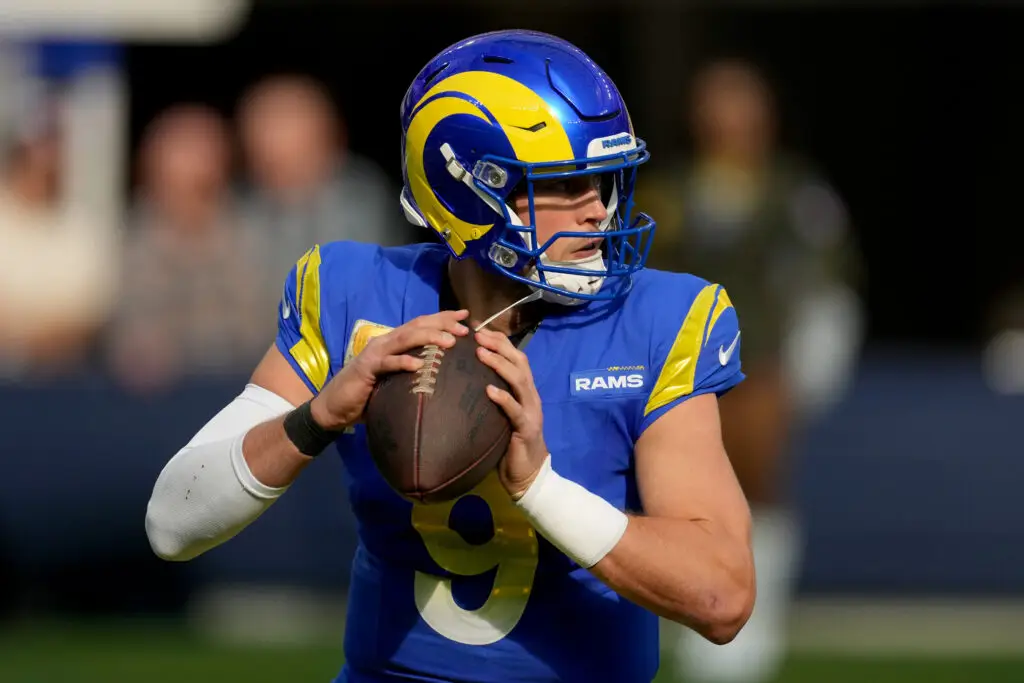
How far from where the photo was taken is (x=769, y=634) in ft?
21.6

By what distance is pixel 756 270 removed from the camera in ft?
21.5

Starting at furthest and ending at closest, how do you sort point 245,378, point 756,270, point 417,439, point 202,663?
1. point 245,378
2. point 756,270
3. point 202,663
4. point 417,439

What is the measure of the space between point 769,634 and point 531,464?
4169mm

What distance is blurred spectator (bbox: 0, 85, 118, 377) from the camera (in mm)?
7234

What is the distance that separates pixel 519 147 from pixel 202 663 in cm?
406

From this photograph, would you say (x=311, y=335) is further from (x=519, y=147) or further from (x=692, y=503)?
(x=692, y=503)

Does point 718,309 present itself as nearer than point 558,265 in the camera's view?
No

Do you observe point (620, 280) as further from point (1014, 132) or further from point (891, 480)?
point (1014, 132)

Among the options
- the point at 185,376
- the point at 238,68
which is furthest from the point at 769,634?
the point at 238,68

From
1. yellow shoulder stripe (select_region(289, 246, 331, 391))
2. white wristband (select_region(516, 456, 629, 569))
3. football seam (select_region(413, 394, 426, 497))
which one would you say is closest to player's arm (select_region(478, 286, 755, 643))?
white wristband (select_region(516, 456, 629, 569))

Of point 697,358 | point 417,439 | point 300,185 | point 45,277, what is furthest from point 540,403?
point 45,277

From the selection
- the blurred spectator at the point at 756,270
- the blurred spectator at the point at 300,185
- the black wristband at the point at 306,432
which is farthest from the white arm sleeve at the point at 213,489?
the blurred spectator at the point at 300,185

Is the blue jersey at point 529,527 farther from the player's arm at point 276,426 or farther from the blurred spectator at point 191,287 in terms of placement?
the blurred spectator at point 191,287

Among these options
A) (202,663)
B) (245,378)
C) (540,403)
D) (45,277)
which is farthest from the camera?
(45,277)
